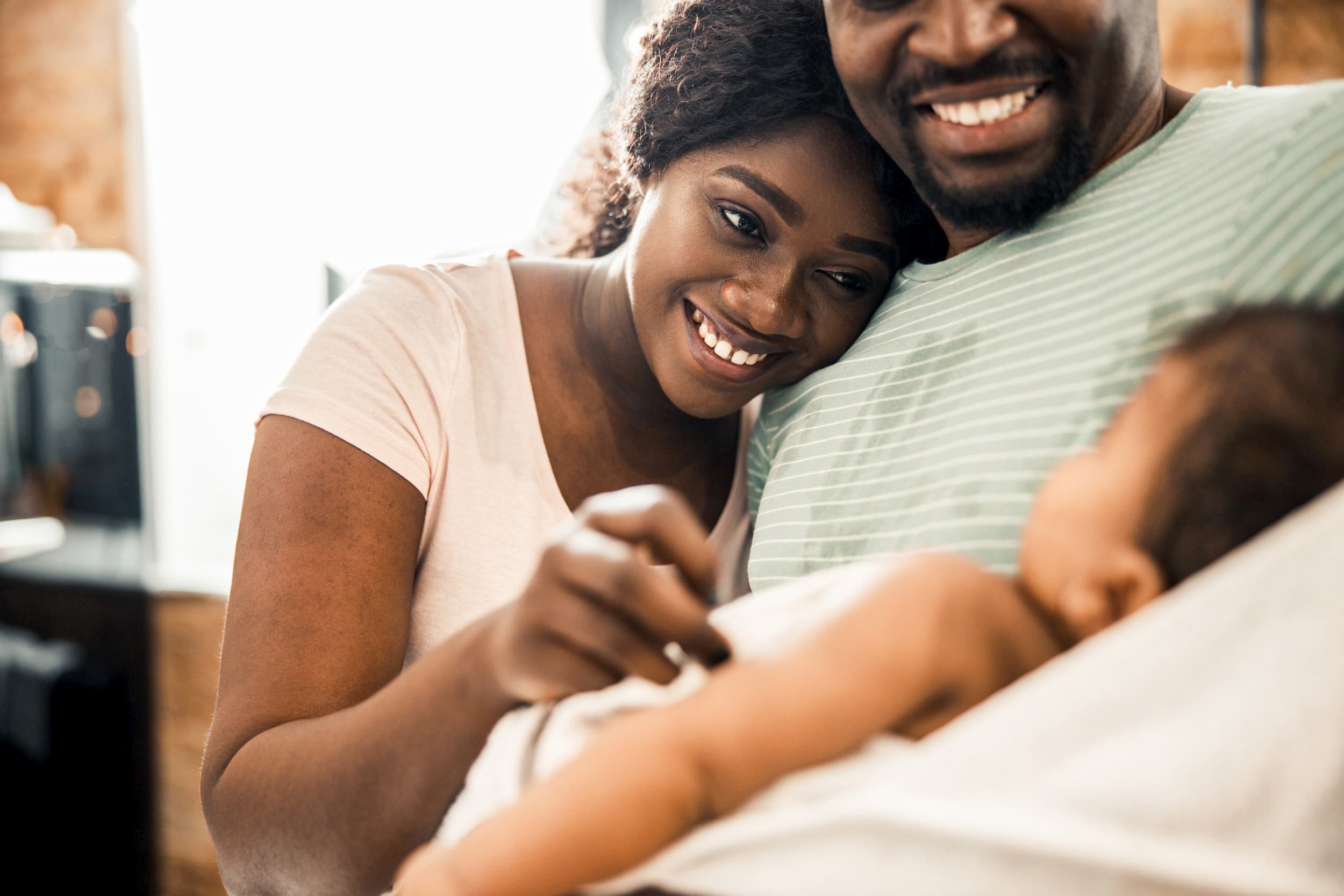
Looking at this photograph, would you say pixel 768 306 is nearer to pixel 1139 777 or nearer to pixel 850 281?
pixel 850 281

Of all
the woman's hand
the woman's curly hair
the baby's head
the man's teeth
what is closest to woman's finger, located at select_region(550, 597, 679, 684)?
the woman's hand

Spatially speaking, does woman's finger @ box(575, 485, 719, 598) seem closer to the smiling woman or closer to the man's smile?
the smiling woman

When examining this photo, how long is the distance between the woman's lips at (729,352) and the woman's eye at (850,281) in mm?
90

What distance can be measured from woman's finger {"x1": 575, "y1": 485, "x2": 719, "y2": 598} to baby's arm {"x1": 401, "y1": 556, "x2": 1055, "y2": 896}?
6 cm

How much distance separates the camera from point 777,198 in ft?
3.17

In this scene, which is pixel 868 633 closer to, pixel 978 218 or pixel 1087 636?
pixel 1087 636

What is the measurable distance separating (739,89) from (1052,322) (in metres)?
0.47

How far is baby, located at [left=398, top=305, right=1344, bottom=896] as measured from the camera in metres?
0.51

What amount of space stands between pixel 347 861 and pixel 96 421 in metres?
2.21

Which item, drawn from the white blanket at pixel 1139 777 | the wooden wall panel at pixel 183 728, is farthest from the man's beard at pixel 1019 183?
the wooden wall panel at pixel 183 728

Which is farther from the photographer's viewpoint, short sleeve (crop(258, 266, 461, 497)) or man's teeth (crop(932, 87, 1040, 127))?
short sleeve (crop(258, 266, 461, 497))

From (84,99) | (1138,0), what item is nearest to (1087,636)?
(1138,0)

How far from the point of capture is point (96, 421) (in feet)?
8.34

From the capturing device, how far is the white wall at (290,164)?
2488mm
